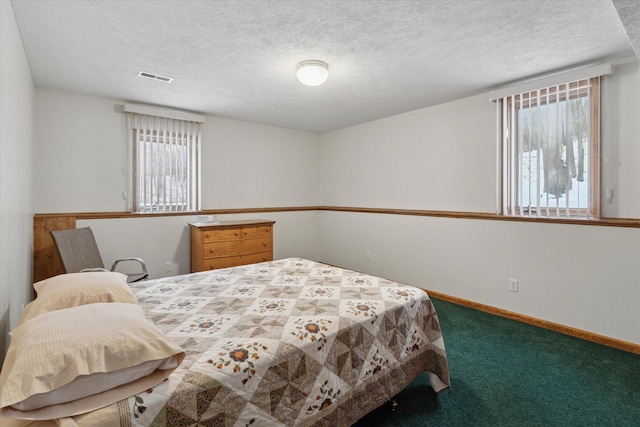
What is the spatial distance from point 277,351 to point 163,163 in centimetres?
359

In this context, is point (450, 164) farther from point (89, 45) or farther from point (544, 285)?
point (89, 45)

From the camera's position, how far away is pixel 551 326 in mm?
3035

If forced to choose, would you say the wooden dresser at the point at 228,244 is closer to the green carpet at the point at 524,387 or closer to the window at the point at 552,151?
the green carpet at the point at 524,387

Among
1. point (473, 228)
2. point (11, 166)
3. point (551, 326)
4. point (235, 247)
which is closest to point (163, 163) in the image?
point (235, 247)

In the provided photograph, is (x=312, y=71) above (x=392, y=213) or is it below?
above

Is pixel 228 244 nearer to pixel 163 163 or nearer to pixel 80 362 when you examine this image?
pixel 163 163

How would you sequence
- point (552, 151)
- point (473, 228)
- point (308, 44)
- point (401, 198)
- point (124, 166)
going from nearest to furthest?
A: 1. point (308, 44)
2. point (552, 151)
3. point (473, 228)
4. point (124, 166)
5. point (401, 198)

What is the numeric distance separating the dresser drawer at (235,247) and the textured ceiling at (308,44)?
189 cm

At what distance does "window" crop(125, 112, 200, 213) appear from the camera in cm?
396

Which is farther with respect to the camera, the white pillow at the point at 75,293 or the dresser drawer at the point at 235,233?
the dresser drawer at the point at 235,233

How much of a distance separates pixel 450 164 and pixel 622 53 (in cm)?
176

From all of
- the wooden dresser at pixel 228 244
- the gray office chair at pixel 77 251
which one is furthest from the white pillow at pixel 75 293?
the wooden dresser at pixel 228 244

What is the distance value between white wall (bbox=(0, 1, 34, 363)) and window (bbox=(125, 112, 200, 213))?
1317 mm

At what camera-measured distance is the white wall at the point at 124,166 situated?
3502 mm
